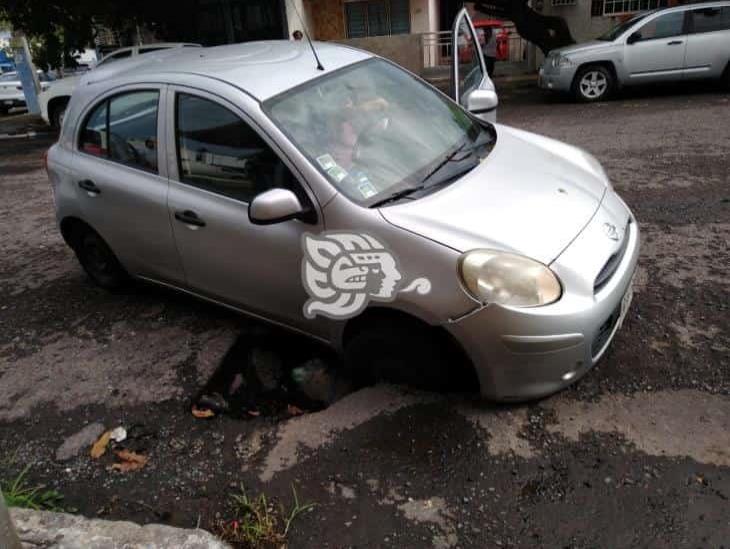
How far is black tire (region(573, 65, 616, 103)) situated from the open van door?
6.10 m

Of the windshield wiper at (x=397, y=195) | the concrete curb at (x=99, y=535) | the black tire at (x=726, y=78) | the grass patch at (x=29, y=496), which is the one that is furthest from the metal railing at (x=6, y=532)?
the black tire at (x=726, y=78)

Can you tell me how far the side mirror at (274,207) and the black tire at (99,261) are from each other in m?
1.98

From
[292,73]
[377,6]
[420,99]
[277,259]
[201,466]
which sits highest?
[377,6]

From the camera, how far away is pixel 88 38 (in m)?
14.1

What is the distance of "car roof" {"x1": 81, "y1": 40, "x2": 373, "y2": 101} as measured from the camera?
10.6 feet

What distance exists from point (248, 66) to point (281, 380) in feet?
5.94

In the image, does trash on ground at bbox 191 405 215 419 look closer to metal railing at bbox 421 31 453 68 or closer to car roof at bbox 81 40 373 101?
car roof at bbox 81 40 373 101

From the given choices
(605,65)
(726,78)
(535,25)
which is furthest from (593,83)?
(535,25)

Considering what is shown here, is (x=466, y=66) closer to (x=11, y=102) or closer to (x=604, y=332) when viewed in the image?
(x=604, y=332)

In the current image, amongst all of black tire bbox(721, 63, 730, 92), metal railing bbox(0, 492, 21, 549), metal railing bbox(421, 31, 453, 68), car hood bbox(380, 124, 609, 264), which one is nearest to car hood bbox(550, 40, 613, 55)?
black tire bbox(721, 63, 730, 92)

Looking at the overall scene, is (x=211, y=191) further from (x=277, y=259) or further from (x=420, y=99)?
(x=420, y=99)

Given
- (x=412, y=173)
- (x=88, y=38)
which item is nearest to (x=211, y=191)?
(x=412, y=173)

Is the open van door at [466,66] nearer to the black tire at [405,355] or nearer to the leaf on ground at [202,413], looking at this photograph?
the black tire at [405,355]

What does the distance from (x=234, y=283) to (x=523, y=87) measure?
12.3m
